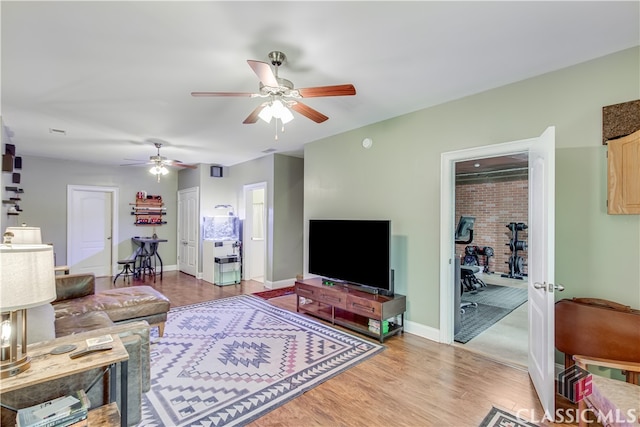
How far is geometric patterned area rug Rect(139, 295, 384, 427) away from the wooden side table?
0.54 meters

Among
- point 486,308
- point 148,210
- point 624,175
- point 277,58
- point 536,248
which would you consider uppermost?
point 277,58

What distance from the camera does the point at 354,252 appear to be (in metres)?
3.80

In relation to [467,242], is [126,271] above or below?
below

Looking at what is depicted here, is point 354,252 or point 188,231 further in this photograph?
point 188,231

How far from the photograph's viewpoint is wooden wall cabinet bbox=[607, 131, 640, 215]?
6.89 feet

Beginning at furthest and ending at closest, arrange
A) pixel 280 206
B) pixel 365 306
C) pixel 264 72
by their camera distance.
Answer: pixel 280 206
pixel 365 306
pixel 264 72

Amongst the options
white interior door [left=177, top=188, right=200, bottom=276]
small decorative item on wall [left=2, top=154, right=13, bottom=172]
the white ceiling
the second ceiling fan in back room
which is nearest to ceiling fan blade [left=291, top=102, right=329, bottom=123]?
the second ceiling fan in back room

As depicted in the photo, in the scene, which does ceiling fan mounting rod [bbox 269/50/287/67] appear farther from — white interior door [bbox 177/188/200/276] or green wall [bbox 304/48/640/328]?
white interior door [bbox 177/188/200/276]

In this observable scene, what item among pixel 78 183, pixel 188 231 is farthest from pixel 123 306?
pixel 78 183

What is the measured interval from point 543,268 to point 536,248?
0.29m

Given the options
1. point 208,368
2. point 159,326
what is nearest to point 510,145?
point 208,368

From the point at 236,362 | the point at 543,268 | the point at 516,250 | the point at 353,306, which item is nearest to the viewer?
the point at 543,268

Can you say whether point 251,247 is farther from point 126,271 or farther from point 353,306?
point 353,306

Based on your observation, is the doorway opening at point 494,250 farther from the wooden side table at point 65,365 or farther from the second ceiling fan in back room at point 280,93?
the wooden side table at point 65,365
